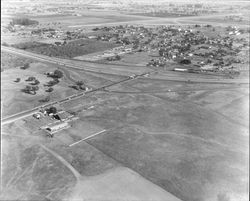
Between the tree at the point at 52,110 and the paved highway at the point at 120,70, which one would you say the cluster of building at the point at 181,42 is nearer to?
the paved highway at the point at 120,70

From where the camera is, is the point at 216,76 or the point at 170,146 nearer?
the point at 170,146

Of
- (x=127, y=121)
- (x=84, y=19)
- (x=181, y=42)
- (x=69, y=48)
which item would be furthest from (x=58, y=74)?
(x=84, y=19)

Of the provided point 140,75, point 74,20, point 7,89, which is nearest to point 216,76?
point 140,75

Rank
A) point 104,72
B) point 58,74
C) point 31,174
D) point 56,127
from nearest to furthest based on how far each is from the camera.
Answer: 1. point 31,174
2. point 56,127
3. point 58,74
4. point 104,72

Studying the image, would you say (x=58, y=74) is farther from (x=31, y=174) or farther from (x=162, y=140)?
(x=31, y=174)

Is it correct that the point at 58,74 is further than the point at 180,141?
Yes

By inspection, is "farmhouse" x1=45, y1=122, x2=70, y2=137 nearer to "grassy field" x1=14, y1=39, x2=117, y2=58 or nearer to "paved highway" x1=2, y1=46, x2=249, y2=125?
"paved highway" x1=2, y1=46, x2=249, y2=125

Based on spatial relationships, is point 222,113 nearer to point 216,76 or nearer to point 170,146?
point 170,146

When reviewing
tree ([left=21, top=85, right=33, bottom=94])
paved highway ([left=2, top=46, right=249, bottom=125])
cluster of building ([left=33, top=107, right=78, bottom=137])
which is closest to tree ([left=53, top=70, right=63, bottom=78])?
paved highway ([left=2, top=46, right=249, bottom=125])

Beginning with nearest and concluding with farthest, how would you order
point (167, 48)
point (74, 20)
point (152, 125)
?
point (152, 125)
point (167, 48)
point (74, 20)
